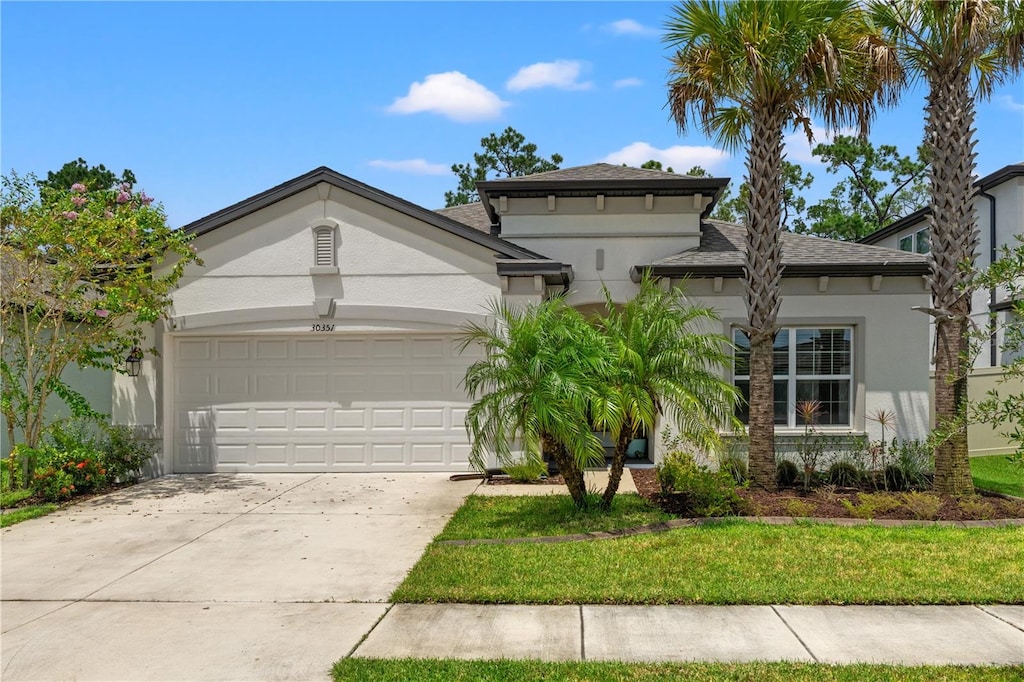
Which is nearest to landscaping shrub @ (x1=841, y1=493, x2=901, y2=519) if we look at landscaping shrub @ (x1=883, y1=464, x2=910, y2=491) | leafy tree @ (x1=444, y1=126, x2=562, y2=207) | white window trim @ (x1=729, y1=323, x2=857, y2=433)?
landscaping shrub @ (x1=883, y1=464, x2=910, y2=491)

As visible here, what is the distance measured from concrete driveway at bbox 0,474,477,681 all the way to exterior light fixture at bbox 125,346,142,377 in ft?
7.05

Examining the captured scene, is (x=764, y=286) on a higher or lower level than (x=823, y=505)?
higher

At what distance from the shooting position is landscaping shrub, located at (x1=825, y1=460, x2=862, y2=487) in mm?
11992

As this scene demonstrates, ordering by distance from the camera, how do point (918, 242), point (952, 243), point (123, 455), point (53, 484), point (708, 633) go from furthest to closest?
1. point (918, 242)
2. point (123, 455)
3. point (53, 484)
4. point (952, 243)
5. point (708, 633)

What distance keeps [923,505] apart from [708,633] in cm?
537

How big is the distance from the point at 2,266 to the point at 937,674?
1217 centimetres

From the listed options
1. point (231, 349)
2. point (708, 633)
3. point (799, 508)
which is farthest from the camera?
point (231, 349)

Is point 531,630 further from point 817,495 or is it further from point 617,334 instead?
point 817,495

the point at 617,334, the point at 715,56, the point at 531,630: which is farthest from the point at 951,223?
the point at 531,630

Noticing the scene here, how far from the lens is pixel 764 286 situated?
432 inches

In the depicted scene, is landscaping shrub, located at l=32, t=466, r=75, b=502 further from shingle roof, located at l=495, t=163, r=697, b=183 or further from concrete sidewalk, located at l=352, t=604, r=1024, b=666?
shingle roof, located at l=495, t=163, r=697, b=183

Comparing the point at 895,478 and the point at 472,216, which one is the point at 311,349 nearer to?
the point at 472,216

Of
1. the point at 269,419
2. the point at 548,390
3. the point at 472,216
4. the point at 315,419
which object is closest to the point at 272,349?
the point at 269,419

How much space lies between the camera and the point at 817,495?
10836 mm
